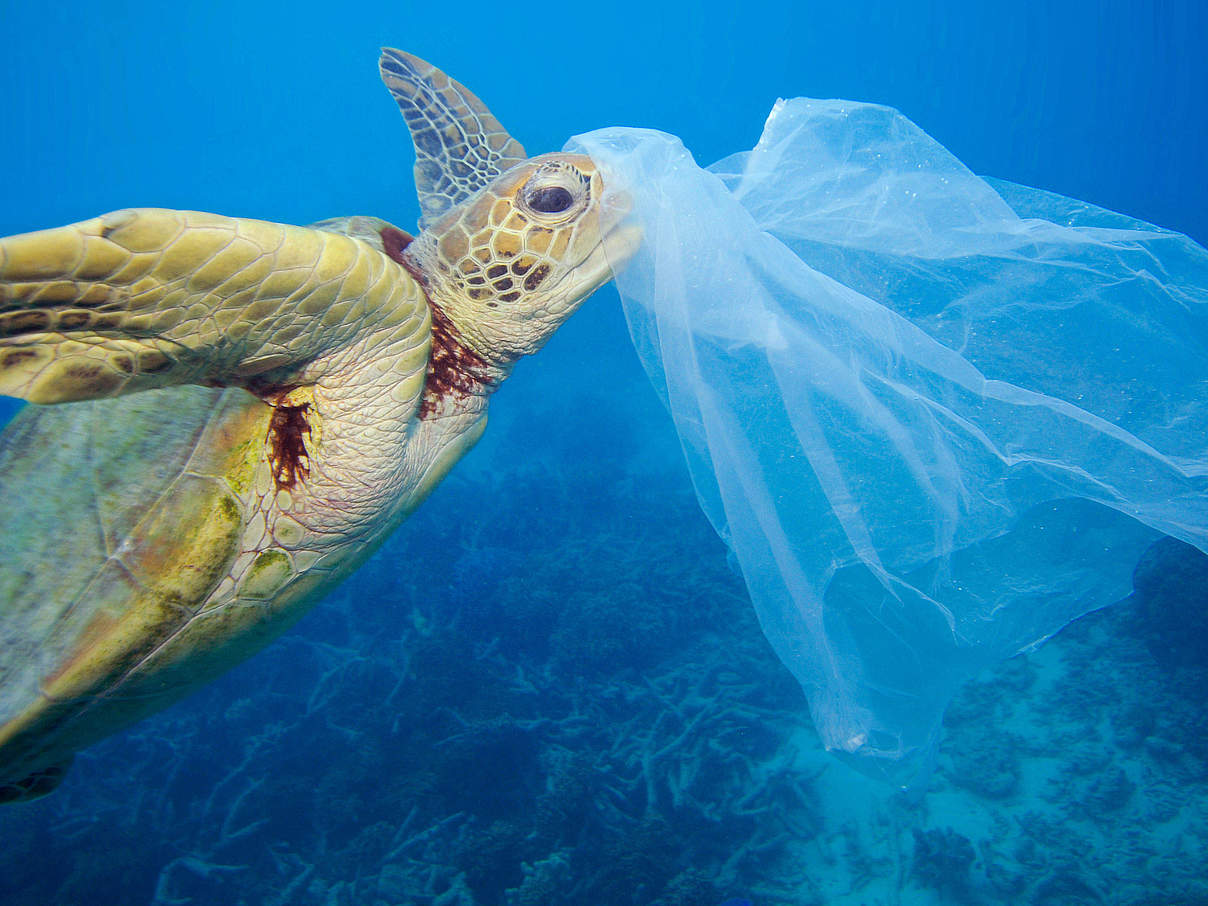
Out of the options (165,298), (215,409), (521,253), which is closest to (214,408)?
(215,409)

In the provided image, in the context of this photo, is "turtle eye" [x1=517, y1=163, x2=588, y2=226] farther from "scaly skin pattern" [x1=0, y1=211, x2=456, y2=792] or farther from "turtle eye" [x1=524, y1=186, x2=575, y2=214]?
"scaly skin pattern" [x1=0, y1=211, x2=456, y2=792]

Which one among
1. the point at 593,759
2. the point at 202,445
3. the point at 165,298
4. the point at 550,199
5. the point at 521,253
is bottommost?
the point at 593,759

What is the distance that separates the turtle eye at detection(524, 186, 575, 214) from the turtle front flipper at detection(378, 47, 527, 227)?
943 millimetres

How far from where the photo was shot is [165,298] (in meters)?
0.90

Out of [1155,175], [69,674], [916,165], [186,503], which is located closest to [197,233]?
[186,503]

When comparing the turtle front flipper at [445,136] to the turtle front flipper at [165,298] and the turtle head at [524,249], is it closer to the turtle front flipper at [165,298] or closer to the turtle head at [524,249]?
the turtle head at [524,249]

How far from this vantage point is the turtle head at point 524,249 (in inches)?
58.7

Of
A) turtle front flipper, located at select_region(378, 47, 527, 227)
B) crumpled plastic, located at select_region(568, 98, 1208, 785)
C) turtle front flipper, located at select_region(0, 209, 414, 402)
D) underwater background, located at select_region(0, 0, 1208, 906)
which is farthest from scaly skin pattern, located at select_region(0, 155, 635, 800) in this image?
underwater background, located at select_region(0, 0, 1208, 906)

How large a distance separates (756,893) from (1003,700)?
267 cm

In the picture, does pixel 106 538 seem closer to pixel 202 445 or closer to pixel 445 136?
pixel 202 445

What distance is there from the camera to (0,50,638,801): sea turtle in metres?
0.87

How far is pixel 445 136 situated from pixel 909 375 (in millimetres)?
2139

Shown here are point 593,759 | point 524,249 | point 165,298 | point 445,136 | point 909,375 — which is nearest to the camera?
point 165,298

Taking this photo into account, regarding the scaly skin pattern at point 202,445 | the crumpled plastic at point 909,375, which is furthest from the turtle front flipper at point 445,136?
the scaly skin pattern at point 202,445
